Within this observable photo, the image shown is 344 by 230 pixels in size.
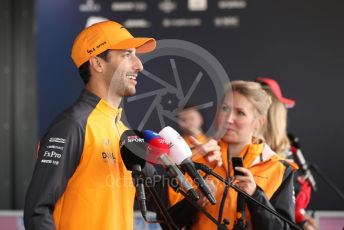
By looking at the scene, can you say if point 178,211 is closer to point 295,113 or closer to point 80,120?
point 80,120

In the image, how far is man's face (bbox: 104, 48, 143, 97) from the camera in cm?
232

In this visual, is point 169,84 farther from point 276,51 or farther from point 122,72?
point 276,51

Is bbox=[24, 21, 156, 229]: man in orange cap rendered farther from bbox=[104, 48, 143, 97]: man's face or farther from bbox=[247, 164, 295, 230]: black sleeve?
bbox=[247, 164, 295, 230]: black sleeve

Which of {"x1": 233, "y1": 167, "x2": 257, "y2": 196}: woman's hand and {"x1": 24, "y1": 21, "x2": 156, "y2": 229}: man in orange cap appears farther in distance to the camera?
{"x1": 233, "y1": 167, "x2": 257, "y2": 196}: woman's hand

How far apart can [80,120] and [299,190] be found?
1.82m

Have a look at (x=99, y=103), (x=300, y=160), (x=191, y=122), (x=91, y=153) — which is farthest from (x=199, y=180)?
(x=300, y=160)

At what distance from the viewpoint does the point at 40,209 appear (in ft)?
6.73

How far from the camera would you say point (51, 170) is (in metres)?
2.08

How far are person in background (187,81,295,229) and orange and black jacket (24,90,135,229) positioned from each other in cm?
48

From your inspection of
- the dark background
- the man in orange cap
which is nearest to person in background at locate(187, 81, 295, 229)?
the man in orange cap

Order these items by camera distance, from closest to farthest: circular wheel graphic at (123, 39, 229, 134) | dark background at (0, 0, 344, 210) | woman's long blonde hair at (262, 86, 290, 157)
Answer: circular wheel graphic at (123, 39, 229, 134) → woman's long blonde hair at (262, 86, 290, 157) → dark background at (0, 0, 344, 210)

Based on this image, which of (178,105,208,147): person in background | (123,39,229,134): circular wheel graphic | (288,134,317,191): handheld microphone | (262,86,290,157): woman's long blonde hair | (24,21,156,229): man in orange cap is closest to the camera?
(24,21,156,229): man in orange cap

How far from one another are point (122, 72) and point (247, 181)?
22.7 inches

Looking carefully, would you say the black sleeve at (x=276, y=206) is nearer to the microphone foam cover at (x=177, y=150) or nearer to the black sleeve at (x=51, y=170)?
the microphone foam cover at (x=177, y=150)
